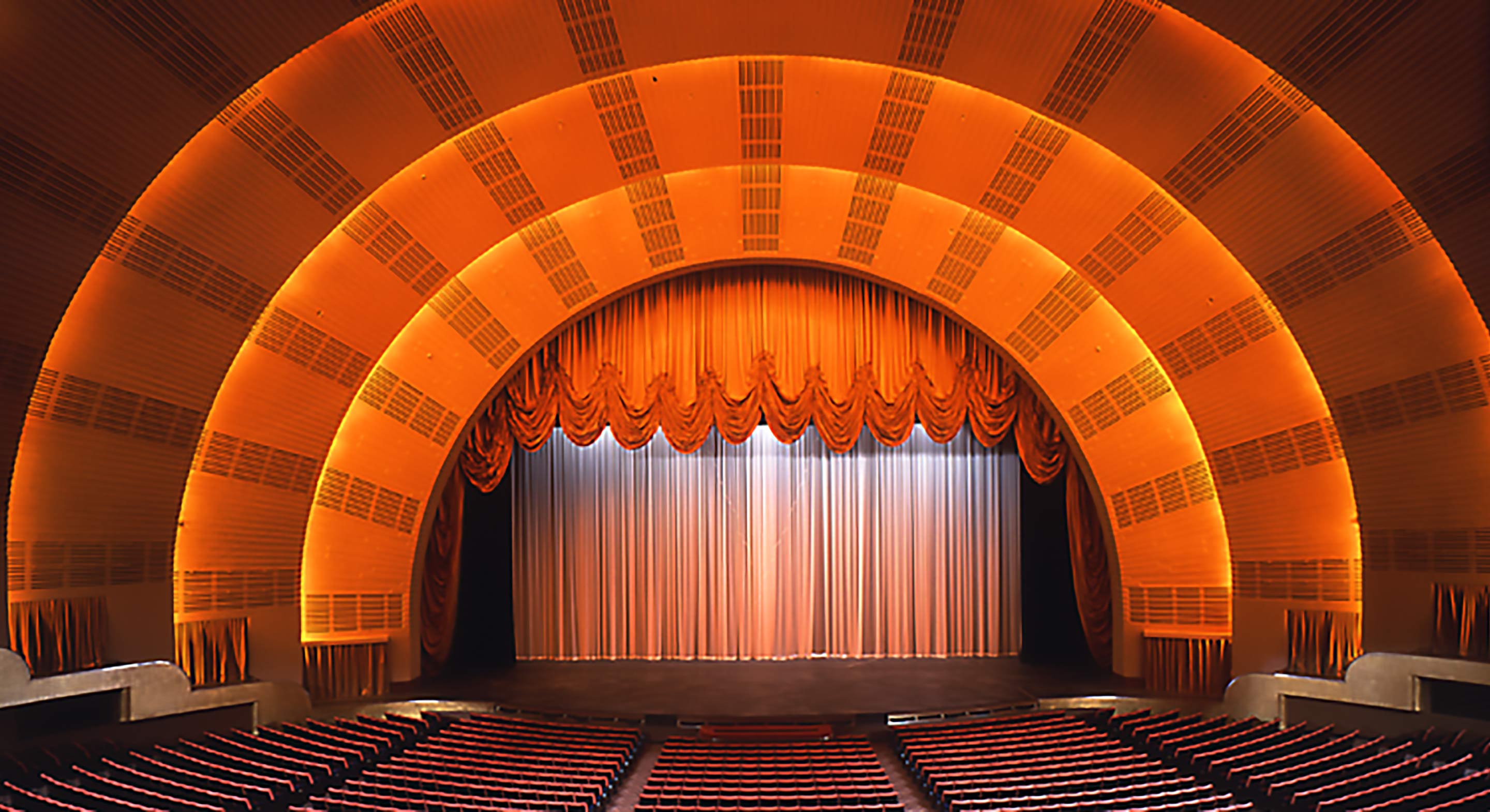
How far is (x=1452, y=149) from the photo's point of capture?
754 centimetres

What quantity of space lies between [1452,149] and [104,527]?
13392 mm

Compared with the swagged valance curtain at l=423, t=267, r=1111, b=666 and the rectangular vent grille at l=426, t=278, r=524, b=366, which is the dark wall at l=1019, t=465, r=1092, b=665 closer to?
the swagged valance curtain at l=423, t=267, r=1111, b=666

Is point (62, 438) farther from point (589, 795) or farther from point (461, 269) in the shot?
point (589, 795)

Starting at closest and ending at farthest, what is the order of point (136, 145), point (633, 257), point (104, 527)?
point (136, 145) → point (104, 527) → point (633, 257)

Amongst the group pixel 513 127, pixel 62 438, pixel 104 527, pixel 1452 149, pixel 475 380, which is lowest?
pixel 104 527

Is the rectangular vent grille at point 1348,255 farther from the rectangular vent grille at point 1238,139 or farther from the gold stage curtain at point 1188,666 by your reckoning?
the gold stage curtain at point 1188,666

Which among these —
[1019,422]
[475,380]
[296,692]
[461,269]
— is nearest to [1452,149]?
[1019,422]

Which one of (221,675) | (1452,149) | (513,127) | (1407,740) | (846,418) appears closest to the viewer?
(1452,149)

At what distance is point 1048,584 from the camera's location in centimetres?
1628

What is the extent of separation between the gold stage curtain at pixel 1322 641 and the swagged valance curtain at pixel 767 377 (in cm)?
357

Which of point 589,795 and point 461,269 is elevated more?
point 461,269

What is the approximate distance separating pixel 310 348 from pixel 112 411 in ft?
8.08

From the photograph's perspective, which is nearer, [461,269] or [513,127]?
[513,127]

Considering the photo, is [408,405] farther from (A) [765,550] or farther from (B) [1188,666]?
(B) [1188,666]
